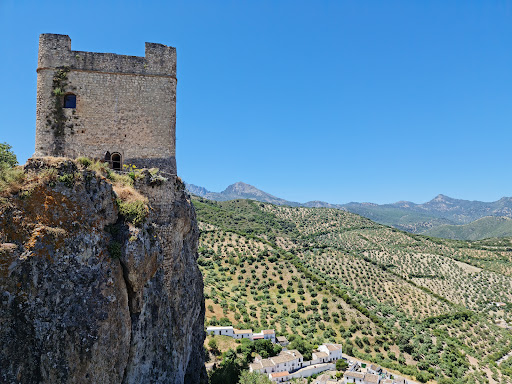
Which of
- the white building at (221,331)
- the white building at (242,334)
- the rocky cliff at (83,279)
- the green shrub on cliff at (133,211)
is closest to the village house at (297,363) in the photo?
the white building at (242,334)

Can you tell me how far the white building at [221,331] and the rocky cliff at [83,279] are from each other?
82.9 ft

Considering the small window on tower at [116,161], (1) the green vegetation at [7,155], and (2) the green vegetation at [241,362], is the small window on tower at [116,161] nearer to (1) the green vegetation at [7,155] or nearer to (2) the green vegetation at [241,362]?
(1) the green vegetation at [7,155]

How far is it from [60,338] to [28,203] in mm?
3832

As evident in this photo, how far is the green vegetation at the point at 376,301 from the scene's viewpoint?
4266cm

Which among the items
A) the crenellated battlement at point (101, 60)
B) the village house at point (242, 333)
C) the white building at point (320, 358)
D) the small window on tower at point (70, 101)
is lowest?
the white building at point (320, 358)

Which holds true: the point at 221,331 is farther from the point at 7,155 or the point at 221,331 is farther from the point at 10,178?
the point at 10,178

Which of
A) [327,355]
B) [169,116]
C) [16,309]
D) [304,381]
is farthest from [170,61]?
[327,355]

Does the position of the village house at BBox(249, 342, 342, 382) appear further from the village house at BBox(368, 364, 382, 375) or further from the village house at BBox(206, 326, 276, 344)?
the village house at BBox(368, 364, 382, 375)

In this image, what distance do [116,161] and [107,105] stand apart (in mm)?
2586

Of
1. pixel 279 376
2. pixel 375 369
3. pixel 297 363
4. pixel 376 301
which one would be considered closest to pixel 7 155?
pixel 279 376

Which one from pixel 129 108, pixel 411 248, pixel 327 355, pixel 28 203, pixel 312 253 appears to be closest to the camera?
pixel 28 203

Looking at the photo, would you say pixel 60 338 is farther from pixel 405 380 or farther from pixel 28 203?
pixel 405 380

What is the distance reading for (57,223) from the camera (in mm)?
9703

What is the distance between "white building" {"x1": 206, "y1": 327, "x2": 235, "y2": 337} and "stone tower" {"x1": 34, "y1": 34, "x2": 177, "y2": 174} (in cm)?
2778
